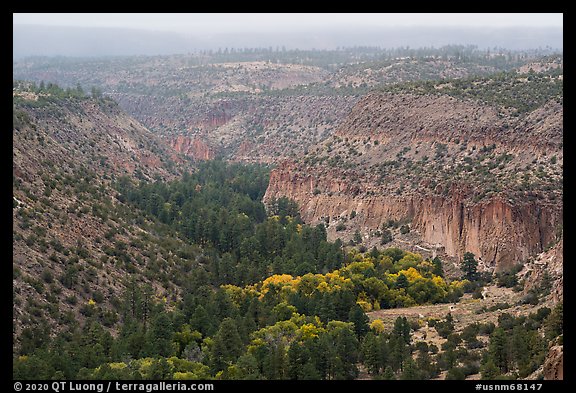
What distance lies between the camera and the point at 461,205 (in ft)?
213

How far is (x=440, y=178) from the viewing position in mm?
70750

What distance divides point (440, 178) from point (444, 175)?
599mm

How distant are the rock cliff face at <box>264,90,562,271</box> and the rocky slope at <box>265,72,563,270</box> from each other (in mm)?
95

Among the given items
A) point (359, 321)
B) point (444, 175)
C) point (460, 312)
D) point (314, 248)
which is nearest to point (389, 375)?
point (359, 321)

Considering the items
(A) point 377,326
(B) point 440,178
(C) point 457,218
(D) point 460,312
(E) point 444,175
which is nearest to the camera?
(A) point 377,326

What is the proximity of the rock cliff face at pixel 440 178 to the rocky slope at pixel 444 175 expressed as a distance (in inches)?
3.7

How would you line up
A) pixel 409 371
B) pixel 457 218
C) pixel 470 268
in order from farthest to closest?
pixel 457 218 < pixel 470 268 < pixel 409 371

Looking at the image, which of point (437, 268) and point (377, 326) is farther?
point (437, 268)

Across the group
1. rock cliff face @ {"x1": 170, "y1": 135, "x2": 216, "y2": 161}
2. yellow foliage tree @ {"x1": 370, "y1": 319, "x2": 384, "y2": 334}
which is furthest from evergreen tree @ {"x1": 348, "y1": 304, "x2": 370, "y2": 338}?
rock cliff face @ {"x1": 170, "y1": 135, "x2": 216, "y2": 161}

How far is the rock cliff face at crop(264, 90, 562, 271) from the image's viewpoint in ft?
199

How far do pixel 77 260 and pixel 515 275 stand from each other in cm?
2774

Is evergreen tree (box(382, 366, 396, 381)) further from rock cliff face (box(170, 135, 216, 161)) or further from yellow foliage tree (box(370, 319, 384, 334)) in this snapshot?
rock cliff face (box(170, 135, 216, 161))

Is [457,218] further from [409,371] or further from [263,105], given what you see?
[263,105]
